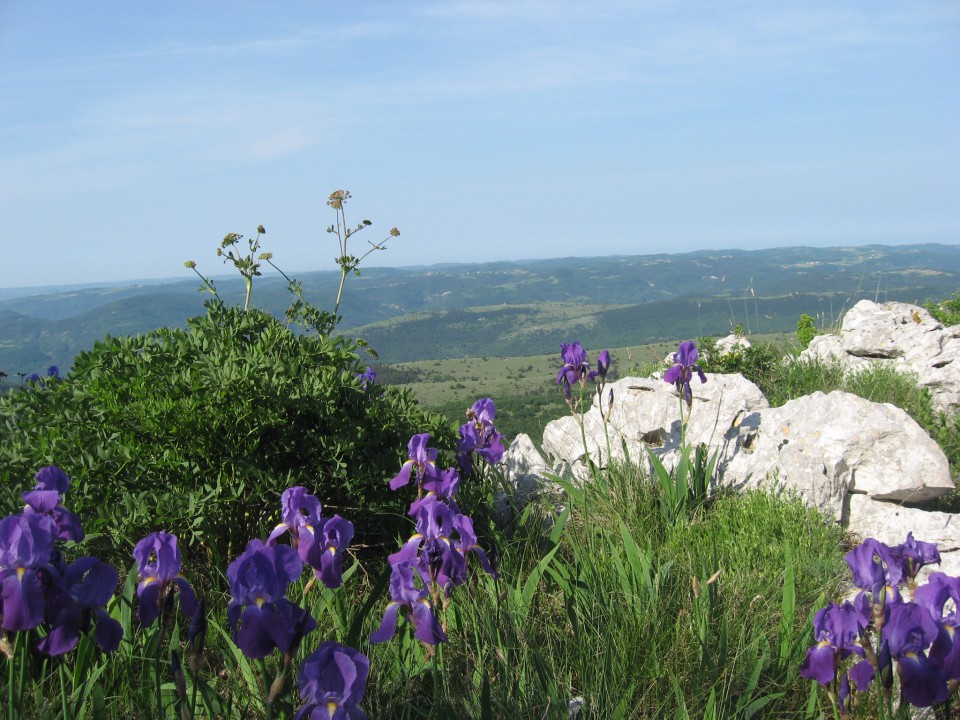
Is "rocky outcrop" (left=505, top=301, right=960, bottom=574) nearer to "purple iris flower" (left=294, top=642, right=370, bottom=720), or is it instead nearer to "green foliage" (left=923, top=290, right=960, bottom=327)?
"purple iris flower" (left=294, top=642, right=370, bottom=720)

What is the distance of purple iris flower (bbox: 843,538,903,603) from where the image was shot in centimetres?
224

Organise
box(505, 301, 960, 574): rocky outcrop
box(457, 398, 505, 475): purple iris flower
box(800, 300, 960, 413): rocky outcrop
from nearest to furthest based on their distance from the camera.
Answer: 1. box(457, 398, 505, 475): purple iris flower
2. box(505, 301, 960, 574): rocky outcrop
3. box(800, 300, 960, 413): rocky outcrop

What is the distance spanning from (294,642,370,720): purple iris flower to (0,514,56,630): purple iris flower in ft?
2.24

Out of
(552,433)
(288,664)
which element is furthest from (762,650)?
(552,433)

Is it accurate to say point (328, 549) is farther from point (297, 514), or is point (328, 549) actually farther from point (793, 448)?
point (793, 448)

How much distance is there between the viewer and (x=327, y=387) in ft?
14.4

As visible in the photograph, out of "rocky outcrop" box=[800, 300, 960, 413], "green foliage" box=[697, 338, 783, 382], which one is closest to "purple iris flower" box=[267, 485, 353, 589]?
"rocky outcrop" box=[800, 300, 960, 413]

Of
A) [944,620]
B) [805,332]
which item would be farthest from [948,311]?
[944,620]

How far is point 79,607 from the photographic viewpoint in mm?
1890

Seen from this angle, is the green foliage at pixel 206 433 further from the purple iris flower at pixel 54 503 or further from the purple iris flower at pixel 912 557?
the purple iris flower at pixel 912 557

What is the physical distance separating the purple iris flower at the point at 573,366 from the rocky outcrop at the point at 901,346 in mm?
4578

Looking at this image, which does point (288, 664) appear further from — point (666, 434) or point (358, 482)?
point (666, 434)

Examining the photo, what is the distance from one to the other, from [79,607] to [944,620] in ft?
8.30

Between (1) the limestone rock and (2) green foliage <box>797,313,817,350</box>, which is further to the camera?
(2) green foliage <box>797,313,817,350</box>
